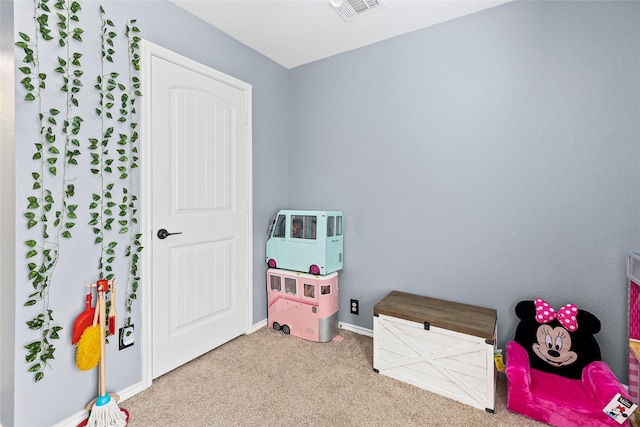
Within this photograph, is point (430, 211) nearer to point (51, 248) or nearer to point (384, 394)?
point (384, 394)

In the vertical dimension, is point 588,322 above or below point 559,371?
above

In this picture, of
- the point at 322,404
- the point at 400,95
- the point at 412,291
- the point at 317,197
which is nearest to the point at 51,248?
the point at 322,404

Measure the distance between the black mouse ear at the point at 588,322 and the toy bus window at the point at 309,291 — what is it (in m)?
1.69

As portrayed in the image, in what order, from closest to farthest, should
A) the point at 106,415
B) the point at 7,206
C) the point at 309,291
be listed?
1. the point at 7,206
2. the point at 106,415
3. the point at 309,291

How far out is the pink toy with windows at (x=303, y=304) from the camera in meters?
2.44

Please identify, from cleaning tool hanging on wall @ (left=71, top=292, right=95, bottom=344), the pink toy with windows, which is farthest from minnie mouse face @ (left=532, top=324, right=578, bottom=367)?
cleaning tool hanging on wall @ (left=71, top=292, right=95, bottom=344)

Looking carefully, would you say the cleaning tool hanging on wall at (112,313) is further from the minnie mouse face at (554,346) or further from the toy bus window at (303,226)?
the minnie mouse face at (554,346)

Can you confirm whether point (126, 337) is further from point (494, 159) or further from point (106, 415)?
point (494, 159)

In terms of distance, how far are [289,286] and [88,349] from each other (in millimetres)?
1409

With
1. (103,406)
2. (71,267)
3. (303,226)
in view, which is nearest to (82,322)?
(71,267)

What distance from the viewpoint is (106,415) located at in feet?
5.05

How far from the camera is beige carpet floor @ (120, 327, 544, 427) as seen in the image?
5.26 feet

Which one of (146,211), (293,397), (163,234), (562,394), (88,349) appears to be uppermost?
(146,211)

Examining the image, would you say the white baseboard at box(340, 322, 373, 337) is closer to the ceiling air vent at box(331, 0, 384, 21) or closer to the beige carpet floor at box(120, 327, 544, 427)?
the beige carpet floor at box(120, 327, 544, 427)
